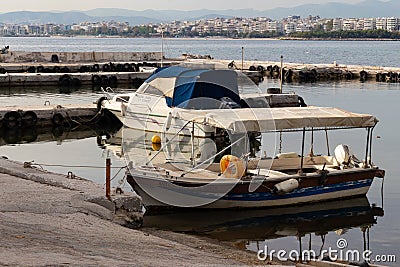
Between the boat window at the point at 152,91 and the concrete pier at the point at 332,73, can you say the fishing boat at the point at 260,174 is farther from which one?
the concrete pier at the point at 332,73

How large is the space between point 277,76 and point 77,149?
1338 inches

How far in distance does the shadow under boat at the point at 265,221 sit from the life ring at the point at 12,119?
13.5m

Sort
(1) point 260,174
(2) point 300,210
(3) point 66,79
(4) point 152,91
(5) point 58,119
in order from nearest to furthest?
(1) point 260,174
(2) point 300,210
(4) point 152,91
(5) point 58,119
(3) point 66,79

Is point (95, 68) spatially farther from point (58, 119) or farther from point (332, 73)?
point (58, 119)

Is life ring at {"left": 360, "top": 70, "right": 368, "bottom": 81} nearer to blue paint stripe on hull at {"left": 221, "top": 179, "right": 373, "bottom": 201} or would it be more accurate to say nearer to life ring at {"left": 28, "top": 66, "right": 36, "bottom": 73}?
life ring at {"left": 28, "top": 66, "right": 36, "bottom": 73}

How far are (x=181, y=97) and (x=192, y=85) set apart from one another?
0.70m

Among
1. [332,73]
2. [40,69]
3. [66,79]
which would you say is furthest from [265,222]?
[332,73]

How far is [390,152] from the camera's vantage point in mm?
22312

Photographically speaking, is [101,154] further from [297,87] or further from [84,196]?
[297,87]

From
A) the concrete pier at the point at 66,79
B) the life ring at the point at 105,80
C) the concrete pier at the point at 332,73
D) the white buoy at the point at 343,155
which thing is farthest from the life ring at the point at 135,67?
the white buoy at the point at 343,155

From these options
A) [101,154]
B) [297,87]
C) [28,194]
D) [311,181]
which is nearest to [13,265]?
[28,194]

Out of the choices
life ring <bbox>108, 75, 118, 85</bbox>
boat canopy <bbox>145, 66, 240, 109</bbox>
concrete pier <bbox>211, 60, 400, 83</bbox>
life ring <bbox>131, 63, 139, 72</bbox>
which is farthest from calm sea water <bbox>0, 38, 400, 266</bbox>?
life ring <bbox>131, 63, 139, 72</bbox>

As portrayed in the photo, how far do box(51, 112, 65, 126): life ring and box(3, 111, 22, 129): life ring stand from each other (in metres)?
1.24

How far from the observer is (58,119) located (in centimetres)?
2720
